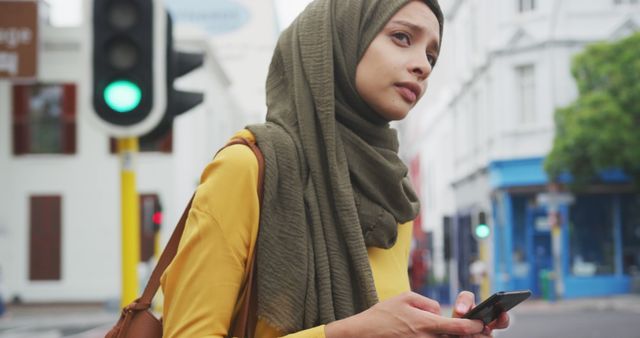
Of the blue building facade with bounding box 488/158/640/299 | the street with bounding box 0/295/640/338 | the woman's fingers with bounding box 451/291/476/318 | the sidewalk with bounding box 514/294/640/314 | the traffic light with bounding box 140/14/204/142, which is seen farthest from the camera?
the blue building facade with bounding box 488/158/640/299

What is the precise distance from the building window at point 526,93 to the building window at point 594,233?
2880mm

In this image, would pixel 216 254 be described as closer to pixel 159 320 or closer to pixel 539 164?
pixel 159 320

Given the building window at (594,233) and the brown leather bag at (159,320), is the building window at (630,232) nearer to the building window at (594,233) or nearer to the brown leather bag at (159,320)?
the building window at (594,233)

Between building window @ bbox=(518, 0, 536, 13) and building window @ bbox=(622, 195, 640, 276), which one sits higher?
building window @ bbox=(518, 0, 536, 13)

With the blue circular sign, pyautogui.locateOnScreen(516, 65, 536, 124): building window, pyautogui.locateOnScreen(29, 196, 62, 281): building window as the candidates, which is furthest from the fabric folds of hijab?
the blue circular sign

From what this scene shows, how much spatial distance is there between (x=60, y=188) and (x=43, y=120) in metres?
1.89

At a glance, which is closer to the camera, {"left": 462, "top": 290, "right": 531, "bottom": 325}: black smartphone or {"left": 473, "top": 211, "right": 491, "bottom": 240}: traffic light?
{"left": 462, "top": 290, "right": 531, "bottom": 325}: black smartphone

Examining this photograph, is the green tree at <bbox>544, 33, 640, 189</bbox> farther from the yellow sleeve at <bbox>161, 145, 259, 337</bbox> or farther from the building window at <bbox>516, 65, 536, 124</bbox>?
the yellow sleeve at <bbox>161, 145, 259, 337</bbox>

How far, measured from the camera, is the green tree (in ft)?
88.8

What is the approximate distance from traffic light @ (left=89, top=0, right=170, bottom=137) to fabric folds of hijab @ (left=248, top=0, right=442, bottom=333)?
7.82ft

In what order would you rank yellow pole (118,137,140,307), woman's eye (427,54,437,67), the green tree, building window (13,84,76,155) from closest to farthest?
woman's eye (427,54,437,67) < yellow pole (118,137,140,307) < building window (13,84,76,155) < the green tree

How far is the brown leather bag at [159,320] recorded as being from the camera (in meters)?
1.93

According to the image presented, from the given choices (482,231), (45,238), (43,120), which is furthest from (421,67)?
(43,120)

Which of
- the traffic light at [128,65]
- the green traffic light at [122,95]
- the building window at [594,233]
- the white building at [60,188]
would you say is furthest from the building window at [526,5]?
the green traffic light at [122,95]
